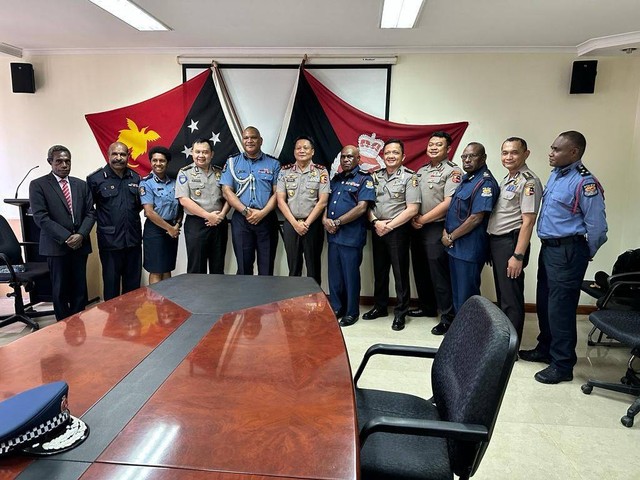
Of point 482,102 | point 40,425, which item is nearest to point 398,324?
point 482,102

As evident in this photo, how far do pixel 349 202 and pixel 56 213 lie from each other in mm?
2389

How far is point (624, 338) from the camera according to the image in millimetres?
2348

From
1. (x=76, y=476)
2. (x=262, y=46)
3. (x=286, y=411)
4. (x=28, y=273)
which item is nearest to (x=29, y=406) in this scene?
(x=76, y=476)

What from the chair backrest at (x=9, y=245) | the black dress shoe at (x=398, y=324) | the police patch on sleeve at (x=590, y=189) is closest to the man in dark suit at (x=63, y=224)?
the chair backrest at (x=9, y=245)

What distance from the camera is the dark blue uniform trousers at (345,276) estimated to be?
374 centimetres

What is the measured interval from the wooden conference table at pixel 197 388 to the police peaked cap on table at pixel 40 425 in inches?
1.0

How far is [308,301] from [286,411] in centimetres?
92

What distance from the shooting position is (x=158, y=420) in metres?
0.99

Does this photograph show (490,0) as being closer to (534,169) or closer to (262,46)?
(534,169)

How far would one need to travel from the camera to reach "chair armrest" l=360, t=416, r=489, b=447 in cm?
111

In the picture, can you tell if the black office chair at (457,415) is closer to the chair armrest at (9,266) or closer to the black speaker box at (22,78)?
the chair armrest at (9,266)

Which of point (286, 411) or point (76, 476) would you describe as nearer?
point (76, 476)

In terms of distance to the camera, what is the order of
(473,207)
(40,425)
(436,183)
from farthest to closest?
(436,183)
(473,207)
(40,425)

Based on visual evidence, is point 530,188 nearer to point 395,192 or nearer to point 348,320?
point 395,192
